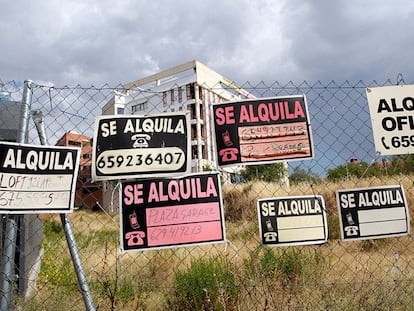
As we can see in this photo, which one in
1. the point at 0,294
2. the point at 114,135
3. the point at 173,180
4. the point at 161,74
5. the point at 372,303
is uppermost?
the point at 161,74

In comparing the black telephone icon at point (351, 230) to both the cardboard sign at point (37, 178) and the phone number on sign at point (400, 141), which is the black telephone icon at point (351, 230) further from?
the cardboard sign at point (37, 178)

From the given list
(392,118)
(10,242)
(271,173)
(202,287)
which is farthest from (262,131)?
(271,173)

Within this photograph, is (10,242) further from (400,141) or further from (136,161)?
(400,141)

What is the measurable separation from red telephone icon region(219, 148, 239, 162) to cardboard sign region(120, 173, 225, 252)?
16cm

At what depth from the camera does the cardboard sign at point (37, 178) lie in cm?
227

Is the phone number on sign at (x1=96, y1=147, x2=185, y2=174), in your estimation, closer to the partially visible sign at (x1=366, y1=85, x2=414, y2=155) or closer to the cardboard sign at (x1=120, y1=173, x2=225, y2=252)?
the cardboard sign at (x1=120, y1=173, x2=225, y2=252)

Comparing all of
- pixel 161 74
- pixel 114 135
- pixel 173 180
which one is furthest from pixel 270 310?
pixel 161 74

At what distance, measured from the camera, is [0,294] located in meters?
2.30

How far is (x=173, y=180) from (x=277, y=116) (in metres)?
0.79

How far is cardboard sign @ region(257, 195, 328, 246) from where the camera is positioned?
252 cm

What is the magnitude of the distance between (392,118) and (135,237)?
1863mm

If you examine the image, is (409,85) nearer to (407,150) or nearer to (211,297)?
(407,150)

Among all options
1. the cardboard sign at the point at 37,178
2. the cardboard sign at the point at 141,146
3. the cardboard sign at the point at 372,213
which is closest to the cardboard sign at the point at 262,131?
the cardboard sign at the point at 141,146

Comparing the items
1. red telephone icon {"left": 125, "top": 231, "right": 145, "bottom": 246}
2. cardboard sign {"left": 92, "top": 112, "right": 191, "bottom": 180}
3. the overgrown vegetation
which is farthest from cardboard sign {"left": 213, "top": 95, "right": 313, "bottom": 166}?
the overgrown vegetation
